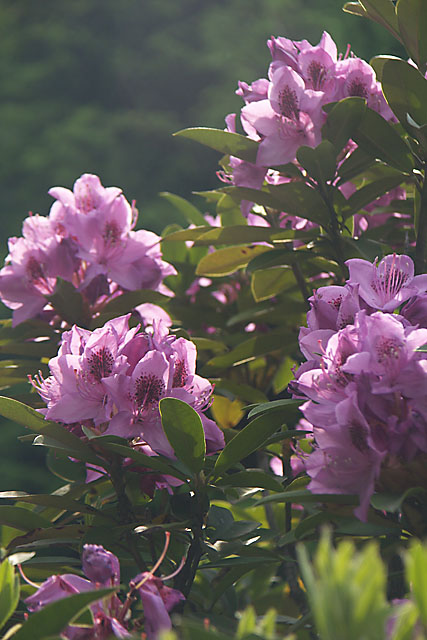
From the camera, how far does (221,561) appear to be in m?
0.84

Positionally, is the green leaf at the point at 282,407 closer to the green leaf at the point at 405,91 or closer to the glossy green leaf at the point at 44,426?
the glossy green leaf at the point at 44,426

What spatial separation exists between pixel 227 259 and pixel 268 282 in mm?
101

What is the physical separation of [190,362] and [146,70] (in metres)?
3.52

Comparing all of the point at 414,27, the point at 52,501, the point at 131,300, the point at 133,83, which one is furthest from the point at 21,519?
the point at 133,83

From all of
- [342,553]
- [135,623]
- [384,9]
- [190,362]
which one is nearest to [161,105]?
[384,9]

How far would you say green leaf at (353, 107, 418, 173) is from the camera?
3.34ft

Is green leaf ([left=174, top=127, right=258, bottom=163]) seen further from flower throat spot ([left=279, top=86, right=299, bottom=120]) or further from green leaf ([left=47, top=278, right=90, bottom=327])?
green leaf ([left=47, top=278, right=90, bottom=327])

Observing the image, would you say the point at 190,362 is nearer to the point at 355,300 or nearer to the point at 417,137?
the point at 355,300

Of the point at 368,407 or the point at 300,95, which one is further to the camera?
the point at 300,95

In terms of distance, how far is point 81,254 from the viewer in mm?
1217

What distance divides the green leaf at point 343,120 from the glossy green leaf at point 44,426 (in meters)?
0.50

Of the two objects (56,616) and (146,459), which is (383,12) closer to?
(146,459)

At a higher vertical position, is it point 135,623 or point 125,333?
point 125,333

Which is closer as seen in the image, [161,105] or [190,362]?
[190,362]
